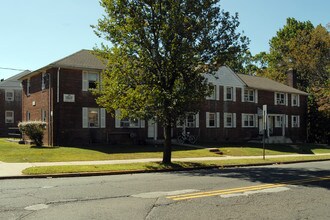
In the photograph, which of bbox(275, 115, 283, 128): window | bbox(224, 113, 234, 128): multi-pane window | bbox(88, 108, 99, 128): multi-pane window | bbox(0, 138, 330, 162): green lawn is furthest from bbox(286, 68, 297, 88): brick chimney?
bbox(88, 108, 99, 128): multi-pane window

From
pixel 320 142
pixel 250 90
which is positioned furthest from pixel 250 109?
pixel 320 142

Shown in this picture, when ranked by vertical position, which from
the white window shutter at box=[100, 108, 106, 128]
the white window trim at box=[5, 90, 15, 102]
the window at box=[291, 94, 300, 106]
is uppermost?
the white window trim at box=[5, 90, 15, 102]

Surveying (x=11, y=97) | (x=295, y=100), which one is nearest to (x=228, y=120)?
(x=295, y=100)

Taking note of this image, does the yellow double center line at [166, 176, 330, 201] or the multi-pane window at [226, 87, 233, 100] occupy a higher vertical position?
the multi-pane window at [226, 87, 233, 100]

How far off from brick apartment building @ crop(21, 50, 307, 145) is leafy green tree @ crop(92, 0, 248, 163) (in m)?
1.81

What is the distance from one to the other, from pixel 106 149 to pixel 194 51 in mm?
10628

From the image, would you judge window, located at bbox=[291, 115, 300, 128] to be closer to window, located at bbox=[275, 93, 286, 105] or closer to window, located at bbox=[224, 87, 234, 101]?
window, located at bbox=[275, 93, 286, 105]

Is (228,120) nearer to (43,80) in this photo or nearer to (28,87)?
(43,80)

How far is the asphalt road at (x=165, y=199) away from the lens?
768cm

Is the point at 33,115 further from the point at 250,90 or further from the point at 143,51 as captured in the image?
the point at 250,90

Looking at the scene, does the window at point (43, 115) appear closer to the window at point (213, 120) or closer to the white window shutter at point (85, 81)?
the white window shutter at point (85, 81)

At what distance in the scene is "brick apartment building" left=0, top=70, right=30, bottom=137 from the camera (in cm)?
4534

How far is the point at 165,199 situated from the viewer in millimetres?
9188

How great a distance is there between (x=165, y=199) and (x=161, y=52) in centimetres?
984
